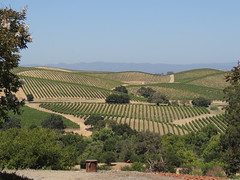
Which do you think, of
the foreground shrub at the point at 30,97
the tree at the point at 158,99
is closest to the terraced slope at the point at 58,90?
the foreground shrub at the point at 30,97

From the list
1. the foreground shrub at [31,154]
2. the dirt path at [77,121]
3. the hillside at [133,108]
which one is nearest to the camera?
the foreground shrub at [31,154]

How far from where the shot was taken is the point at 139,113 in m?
92.6

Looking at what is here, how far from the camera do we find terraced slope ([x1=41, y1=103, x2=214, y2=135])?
261 ft

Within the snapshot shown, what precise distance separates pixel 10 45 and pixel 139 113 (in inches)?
3149

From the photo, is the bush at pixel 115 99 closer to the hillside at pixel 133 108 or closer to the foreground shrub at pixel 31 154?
the hillside at pixel 133 108

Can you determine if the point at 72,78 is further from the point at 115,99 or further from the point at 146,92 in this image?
the point at 115,99

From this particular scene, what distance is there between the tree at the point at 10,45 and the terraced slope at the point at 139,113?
61.7 m

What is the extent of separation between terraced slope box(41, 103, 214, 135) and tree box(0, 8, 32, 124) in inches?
2431

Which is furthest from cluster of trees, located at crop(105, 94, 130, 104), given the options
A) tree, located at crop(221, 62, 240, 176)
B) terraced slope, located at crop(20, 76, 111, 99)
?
tree, located at crop(221, 62, 240, 176)

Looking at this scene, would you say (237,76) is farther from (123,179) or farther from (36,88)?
(36,88)

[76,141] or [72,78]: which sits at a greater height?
[72,78]

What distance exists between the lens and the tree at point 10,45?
44.0ft

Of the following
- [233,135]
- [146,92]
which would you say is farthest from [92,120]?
[146,92]

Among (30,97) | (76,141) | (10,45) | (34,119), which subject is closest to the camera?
(10,45)
